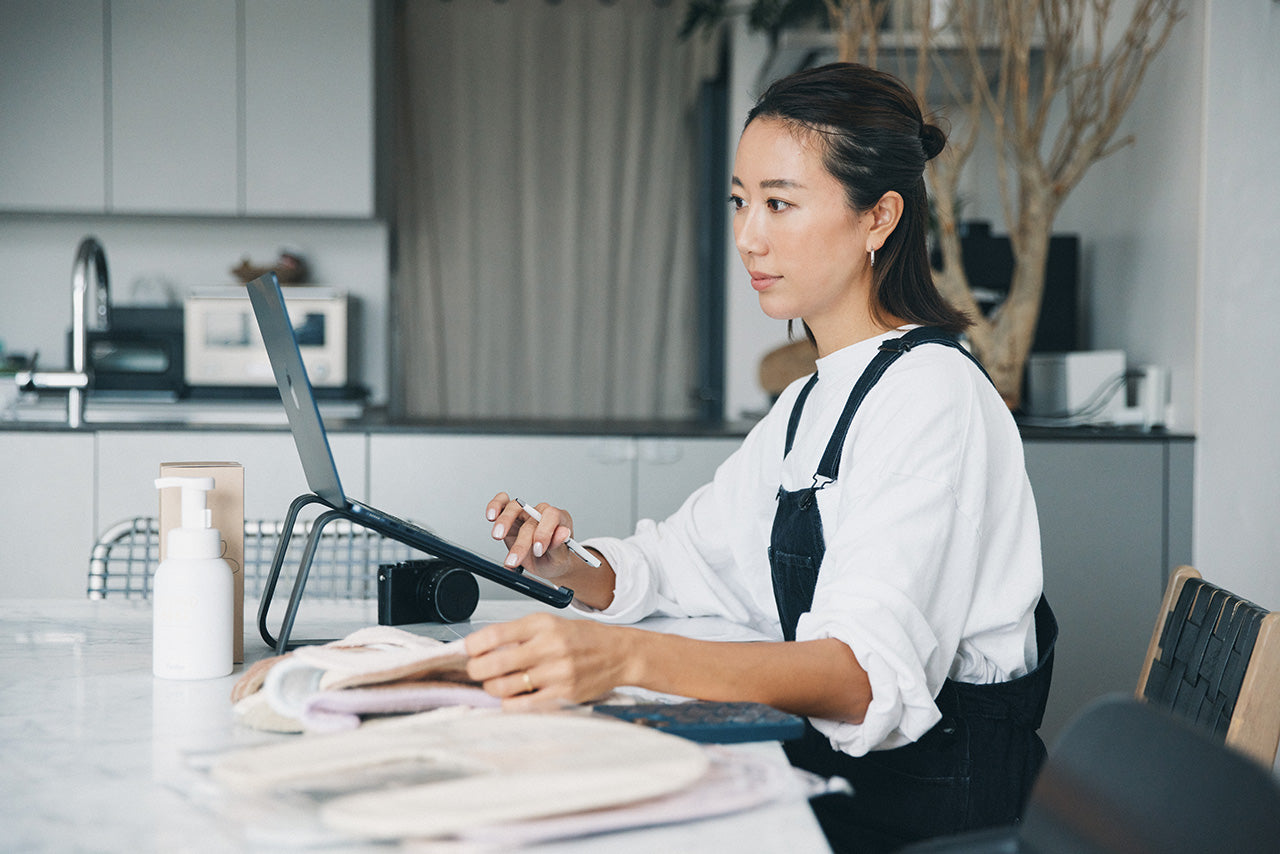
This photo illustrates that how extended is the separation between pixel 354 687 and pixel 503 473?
1.92 metres

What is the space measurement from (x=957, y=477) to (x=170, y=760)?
0.71 metres

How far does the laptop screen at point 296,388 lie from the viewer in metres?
0.89

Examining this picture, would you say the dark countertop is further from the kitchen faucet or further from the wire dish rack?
the wire dish rack

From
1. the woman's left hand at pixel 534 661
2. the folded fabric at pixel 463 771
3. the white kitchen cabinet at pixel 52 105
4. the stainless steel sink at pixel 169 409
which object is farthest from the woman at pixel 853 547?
the white kitchen cabinet at pixel 52 105

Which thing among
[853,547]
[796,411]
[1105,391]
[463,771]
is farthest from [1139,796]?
[1105,391]

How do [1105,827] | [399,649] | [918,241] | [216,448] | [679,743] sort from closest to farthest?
[1105,827]
[679,743]
[399,649]
[918,241]
[216,448]

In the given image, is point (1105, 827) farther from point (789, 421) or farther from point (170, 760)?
point (789, 421)

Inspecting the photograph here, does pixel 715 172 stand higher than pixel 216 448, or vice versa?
pixel 715 172

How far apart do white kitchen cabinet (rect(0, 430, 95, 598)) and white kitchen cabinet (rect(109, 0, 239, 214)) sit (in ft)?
4.36

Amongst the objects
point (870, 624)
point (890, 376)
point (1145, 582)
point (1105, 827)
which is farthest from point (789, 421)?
point (1145, 582)

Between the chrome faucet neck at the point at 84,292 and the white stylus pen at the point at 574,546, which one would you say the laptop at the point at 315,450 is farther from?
the chrome faucet neck at the point at 84,292

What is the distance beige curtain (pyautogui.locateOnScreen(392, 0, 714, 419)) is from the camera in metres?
4.67

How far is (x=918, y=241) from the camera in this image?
1.28 m

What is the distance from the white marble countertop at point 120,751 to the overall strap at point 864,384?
419mm
